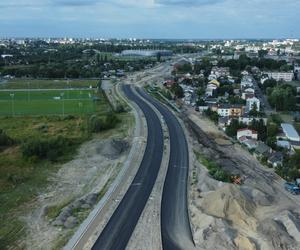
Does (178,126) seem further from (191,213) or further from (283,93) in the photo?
(191,213)

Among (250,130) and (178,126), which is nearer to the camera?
(250,130)

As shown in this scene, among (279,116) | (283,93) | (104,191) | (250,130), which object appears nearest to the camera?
(104,191)

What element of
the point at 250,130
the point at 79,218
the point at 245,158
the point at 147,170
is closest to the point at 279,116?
the point at 250,130

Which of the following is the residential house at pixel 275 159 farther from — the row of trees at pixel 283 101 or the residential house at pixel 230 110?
the row of trees at pixel 283 101

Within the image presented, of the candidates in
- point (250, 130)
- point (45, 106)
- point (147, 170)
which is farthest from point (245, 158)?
point (45, 106)

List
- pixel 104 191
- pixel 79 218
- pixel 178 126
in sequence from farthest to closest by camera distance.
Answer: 1. pixel 178 126
2. pixel 104 191
3. pixel 79 218

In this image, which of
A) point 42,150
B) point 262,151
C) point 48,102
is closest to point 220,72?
point 48,102
